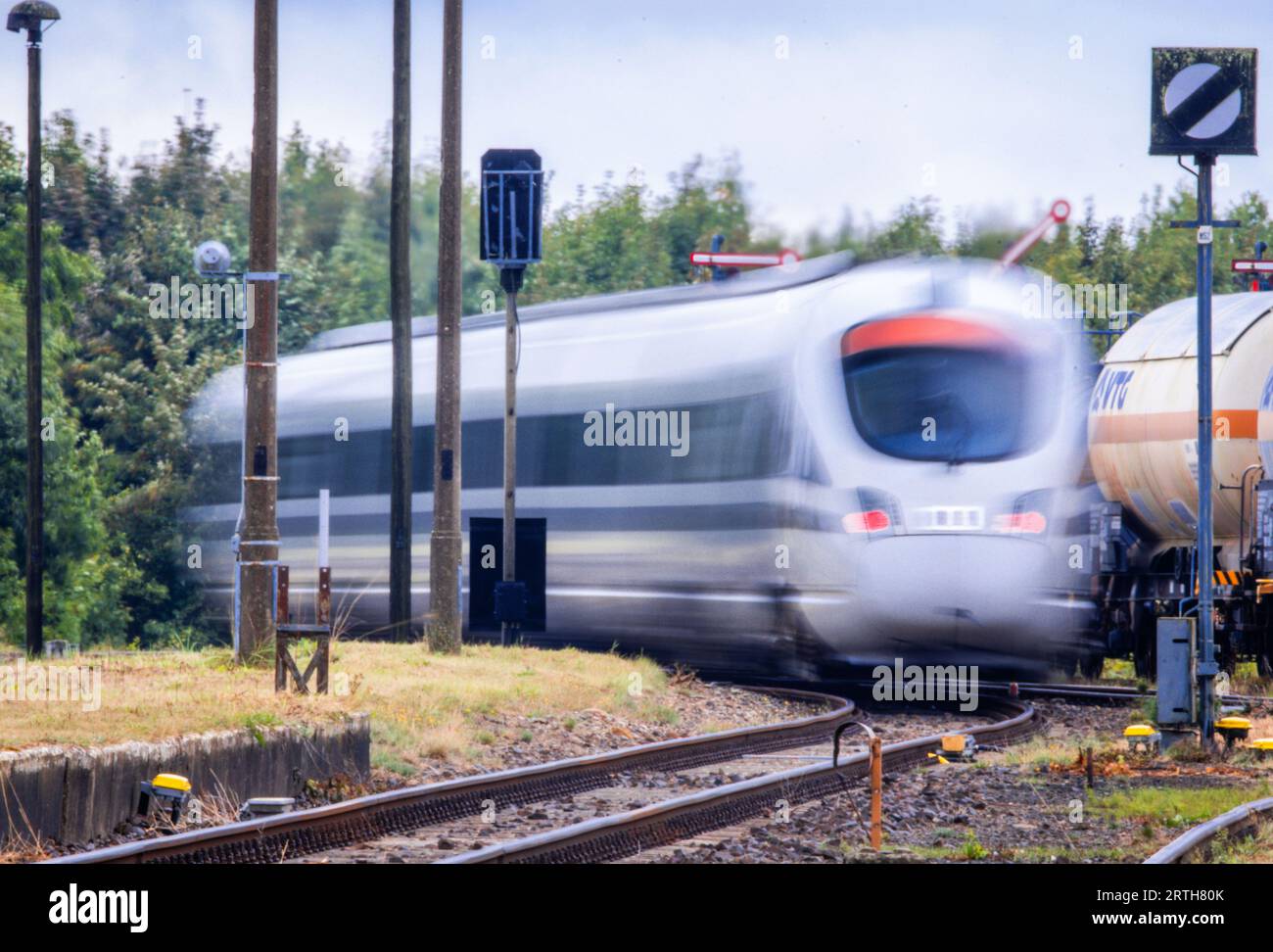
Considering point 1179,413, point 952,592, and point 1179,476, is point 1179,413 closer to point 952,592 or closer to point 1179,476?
point 1179,476

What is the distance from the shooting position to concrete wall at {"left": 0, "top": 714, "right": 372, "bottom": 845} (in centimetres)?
889

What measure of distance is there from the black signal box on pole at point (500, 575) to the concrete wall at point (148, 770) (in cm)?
858

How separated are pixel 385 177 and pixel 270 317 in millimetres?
30954

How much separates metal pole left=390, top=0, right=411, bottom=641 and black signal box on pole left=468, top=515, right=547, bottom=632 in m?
0.79

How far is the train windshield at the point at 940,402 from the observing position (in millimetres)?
17094

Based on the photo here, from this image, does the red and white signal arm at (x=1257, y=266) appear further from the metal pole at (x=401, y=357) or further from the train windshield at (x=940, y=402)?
the metal pole at (x=401, y=357)

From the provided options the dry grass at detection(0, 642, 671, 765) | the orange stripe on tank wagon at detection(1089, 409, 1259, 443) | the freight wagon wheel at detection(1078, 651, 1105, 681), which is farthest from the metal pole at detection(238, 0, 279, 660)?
the freight wagon wheel at detection(1078, 651, 1105, 681)

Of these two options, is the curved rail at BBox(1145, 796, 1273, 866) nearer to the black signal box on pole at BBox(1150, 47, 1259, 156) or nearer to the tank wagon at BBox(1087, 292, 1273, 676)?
the black signal box on pole at BBox(1150, 47, 1259, 156)

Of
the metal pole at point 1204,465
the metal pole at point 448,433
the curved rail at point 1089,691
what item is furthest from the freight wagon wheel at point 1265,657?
the metal pole at point 448,433

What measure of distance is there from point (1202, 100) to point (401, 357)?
34.5 feet
